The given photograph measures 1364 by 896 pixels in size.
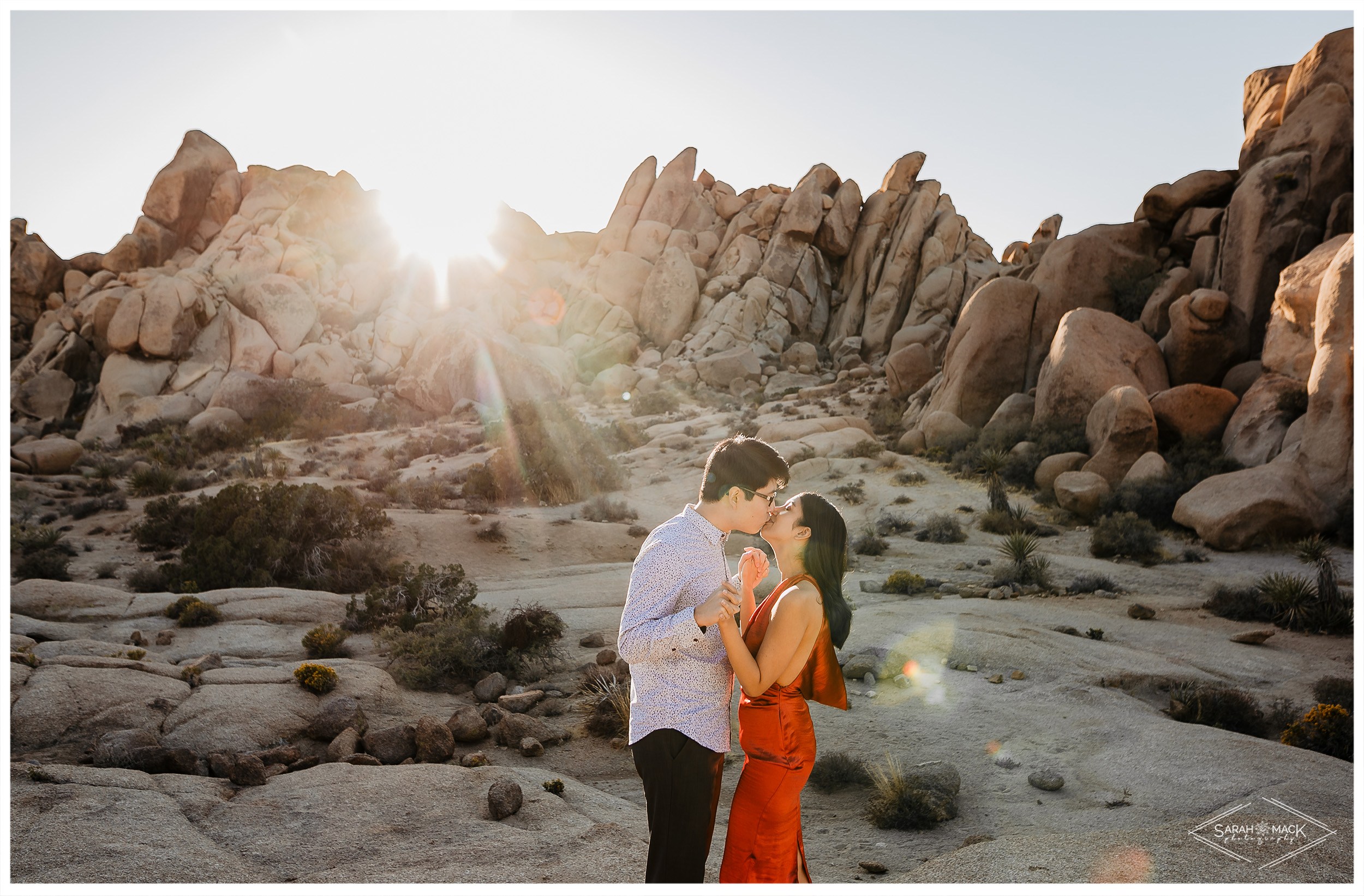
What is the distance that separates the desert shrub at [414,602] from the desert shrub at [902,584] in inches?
263

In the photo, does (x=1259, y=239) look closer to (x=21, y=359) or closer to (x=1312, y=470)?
(x=1312, y=470)

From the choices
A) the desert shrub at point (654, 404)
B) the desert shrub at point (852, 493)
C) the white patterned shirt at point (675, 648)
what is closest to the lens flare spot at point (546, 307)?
the desert shrub at point (654, 404)

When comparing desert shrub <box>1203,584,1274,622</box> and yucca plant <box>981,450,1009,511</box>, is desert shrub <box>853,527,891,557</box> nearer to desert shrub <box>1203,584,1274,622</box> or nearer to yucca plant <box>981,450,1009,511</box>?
yucca plant <box>981,450,1009,511</box>

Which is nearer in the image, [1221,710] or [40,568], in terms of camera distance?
[1221,710]

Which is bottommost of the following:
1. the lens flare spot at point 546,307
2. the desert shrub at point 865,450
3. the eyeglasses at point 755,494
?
the eyeglasses at point 755,494

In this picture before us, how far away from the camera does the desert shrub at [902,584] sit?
1193 centimetres

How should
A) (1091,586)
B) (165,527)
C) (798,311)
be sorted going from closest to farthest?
(1091,586) < (165,527) < (798,311)

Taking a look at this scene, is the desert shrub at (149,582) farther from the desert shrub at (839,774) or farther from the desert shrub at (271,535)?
the desert shrub at (839,774)

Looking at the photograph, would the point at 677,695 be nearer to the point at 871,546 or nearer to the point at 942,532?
the point at 871,546

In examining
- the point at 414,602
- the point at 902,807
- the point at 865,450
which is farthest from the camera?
the point at 865,450

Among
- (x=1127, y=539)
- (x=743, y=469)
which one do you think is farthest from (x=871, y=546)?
(x=743, y=469)

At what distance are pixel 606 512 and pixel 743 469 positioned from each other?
1491 centimetres

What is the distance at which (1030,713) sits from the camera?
744cm

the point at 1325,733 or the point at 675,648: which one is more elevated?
the point at 675,648
